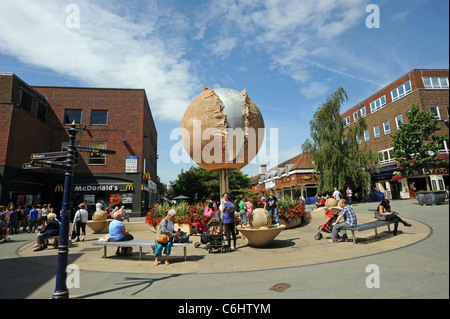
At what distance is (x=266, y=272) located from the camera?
502 centimetres

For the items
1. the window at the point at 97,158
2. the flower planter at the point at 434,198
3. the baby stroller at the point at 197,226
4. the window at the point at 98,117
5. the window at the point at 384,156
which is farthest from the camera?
the window at the point at 384,156

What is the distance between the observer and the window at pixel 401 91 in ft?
90.9

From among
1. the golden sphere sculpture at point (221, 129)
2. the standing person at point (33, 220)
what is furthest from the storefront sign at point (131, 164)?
the golden sphere sculpture at point (221, 129)

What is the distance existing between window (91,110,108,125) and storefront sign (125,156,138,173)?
482 cm

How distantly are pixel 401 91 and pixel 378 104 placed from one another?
12.7 ft

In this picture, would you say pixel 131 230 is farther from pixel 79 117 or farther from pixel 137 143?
pixel 79 117

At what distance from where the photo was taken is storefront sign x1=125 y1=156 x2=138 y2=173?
24.4m

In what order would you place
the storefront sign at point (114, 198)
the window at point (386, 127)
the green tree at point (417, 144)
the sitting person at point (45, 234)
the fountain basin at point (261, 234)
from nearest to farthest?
the fountain basin at point (261, 234), the sitting person at point (45, 234), the green tree at point (417, 144), the storefront sign at point (114, 198), the window at point (386, 127)

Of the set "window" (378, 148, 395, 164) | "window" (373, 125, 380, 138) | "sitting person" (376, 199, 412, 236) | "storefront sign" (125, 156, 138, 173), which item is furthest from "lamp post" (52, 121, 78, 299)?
"window" (373, 125, 380, 138)

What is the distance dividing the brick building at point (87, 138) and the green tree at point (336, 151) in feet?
62.4

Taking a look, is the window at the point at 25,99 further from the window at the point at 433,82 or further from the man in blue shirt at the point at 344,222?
the window at the point at 433,82

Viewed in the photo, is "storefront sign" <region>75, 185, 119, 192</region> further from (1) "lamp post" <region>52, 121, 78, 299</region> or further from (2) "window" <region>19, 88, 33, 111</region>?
(1) "lamp post" <region>52, 121, 78, 299</region>
